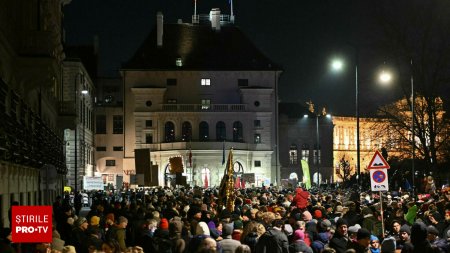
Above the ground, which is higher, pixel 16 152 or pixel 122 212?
pixel 16 152

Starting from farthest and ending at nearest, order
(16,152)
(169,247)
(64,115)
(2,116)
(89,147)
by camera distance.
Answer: (89,147) < (64,115) < (16,152) < (2,116) < (169,247)

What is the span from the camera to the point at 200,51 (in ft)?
340

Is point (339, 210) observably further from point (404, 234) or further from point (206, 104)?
point (206, 104)

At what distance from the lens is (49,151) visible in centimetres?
3691

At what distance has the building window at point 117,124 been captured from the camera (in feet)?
341

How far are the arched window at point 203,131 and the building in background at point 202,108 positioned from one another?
0.36ft

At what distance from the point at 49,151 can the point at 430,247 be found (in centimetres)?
2593

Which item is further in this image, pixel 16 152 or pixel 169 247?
pixel 16 152

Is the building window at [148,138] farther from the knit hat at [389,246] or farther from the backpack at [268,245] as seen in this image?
the knit hat at [389,246]

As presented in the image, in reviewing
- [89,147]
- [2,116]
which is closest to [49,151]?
[2,116]

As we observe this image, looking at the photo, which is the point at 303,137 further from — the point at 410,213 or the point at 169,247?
the point at 169,247

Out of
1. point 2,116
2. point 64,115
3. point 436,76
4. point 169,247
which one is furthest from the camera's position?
point 64,115

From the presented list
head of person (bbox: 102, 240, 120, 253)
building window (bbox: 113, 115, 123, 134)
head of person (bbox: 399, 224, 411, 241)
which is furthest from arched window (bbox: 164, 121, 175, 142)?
head of person (bbox: 102, 240, 120, 253)

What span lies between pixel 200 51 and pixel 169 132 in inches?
422
